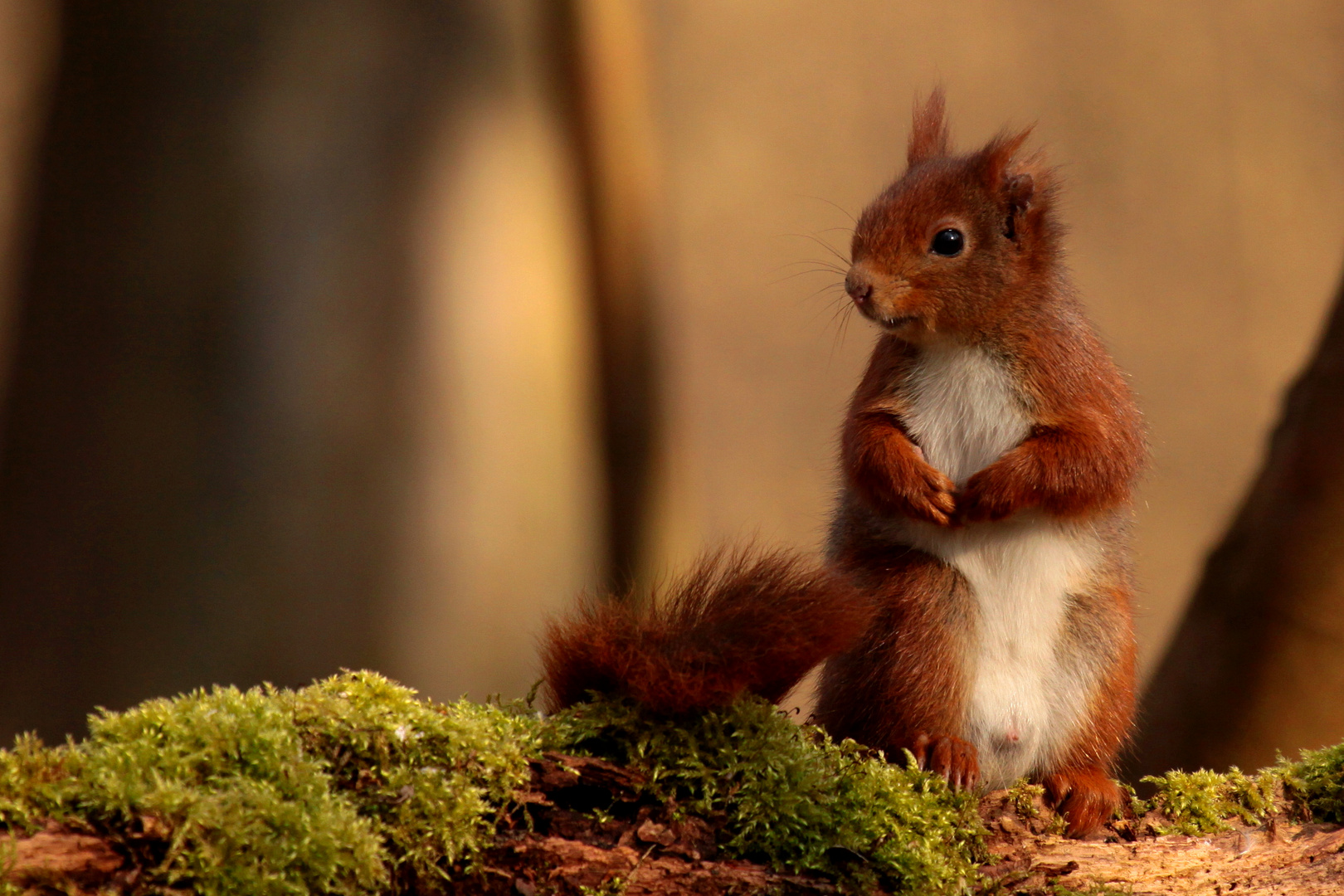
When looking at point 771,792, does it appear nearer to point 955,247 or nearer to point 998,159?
point 955,247

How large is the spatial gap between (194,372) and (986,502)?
1.97 m

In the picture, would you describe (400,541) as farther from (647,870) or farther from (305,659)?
(647,870)

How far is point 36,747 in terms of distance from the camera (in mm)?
943

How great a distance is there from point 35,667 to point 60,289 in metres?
0.86

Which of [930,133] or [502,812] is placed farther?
[930,133]

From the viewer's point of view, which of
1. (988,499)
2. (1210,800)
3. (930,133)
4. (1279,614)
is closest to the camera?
(988,499)

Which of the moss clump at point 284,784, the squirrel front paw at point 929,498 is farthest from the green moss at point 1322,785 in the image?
the moss clump at point 284,784

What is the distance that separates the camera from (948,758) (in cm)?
129

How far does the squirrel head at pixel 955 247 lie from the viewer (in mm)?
1300

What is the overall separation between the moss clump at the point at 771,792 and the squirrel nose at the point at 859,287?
461 millimetres

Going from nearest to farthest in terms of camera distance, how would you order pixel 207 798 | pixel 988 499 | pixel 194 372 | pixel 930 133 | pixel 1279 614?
1. pixel 207 798
2. pixel 988 499
3. pixel 930 133
4. pixel 1279 614
5. pixel 194 372

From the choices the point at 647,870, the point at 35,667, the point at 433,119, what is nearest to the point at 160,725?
the point at 647,870

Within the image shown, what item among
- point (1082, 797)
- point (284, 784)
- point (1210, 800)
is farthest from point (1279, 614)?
point (284, 784)

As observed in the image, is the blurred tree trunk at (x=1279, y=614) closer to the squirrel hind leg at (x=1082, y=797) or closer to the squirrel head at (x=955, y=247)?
the squirrel hind leg at (x=1082, y=797)
